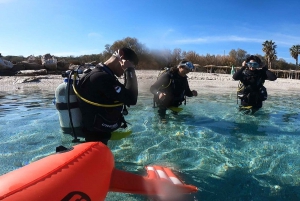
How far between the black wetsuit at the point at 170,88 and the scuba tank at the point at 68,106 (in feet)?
8.54

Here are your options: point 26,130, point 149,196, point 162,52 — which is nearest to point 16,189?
point 149,196

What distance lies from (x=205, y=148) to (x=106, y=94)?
6.88 ft

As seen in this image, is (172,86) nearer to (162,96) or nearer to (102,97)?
(162,96)

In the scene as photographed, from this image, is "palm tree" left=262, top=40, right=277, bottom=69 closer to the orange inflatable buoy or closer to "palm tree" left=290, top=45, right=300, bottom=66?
"palm tree" left=290, top=45, right=300, bottom=66

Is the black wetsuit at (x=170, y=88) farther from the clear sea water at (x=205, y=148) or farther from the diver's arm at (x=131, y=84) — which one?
the diver's arm at (x=131, y=84)

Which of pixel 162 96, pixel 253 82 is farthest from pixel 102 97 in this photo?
pixel 253 82

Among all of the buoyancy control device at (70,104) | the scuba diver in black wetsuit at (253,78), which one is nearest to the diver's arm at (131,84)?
the buoyancy control device at (70,104)

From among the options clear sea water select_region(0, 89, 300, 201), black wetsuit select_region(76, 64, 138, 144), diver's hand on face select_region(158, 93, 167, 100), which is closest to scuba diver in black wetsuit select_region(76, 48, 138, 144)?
black wetsuit select_region(76, 64, 138, 144)

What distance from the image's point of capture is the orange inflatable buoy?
1546 millimetres

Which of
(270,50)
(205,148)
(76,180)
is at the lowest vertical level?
(205,148)

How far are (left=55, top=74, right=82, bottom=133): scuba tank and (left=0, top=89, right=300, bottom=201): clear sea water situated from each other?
915 mm

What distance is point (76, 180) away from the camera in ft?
5.72

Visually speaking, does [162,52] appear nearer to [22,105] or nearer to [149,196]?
[149,196]

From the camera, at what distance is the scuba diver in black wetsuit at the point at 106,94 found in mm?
2729
